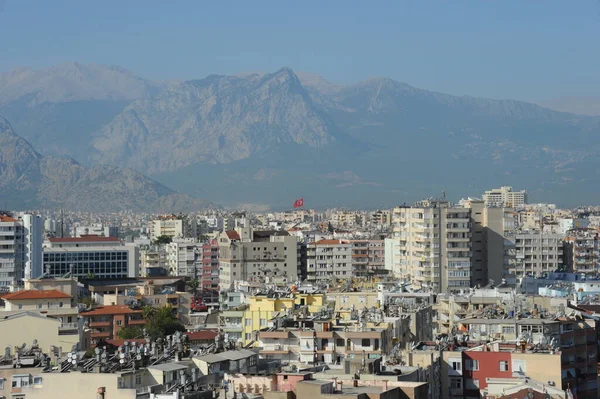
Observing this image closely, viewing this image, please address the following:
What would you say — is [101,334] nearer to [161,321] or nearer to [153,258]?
[161,321]

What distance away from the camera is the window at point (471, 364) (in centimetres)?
2917

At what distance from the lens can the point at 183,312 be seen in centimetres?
6494

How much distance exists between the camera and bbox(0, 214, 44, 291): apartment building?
271ft

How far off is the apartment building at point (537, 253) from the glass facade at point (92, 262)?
89.2ft

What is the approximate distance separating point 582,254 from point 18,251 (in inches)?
1721

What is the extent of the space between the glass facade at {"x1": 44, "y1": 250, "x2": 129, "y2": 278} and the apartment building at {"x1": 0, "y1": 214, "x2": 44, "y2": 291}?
3979mm

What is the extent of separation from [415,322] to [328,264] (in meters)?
61.5

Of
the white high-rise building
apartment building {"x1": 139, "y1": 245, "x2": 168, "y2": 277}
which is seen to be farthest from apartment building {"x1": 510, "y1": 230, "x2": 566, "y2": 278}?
apartment building {"x1": 139, "y1": 245, "x2": 168, "y2": 277}

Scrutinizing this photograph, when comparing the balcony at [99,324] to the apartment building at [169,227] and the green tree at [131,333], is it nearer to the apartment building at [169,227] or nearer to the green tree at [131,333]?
the green tree at [131,333]

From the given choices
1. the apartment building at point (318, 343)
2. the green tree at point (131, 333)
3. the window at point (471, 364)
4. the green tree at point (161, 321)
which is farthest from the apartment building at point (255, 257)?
the window at point (471, 364)

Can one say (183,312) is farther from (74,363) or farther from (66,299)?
(74,363)

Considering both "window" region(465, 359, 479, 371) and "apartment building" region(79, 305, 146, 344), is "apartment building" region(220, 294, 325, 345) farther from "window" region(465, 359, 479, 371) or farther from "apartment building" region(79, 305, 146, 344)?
"window" region(465, 359, 479, 371)

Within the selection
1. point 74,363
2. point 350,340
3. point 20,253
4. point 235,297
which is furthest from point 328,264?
point 74,363

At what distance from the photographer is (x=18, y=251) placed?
277 ft
